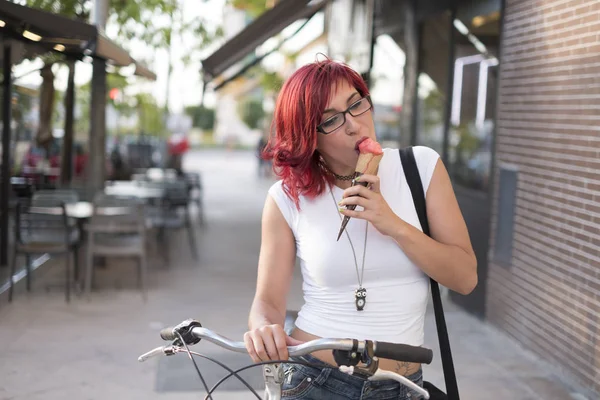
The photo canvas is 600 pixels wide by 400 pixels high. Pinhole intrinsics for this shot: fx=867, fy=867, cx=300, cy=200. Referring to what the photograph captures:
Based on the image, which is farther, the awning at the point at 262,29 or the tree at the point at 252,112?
the tree at the point at 252,112

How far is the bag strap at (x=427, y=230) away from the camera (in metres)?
2.31

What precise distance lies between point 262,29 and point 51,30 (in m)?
2.13

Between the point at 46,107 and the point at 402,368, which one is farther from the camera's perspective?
the point at 46,107

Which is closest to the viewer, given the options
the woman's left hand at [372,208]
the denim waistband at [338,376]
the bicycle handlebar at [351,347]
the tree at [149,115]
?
the bicycle handlebar at [351,347]

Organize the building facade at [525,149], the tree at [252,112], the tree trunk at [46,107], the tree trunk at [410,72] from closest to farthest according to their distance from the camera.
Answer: the building facade at [525,149]
the tree trunk at [46,107]
the tree trunk at [410,72]
the tree at [252,112]

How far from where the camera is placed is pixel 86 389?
233 inches

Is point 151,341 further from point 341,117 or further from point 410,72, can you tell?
point 410,72

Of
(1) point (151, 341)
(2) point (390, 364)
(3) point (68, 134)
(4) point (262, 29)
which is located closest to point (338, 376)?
(2) point (390, 364)

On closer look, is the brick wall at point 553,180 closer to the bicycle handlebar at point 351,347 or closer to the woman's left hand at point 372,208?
the woman's left hand at point 372,208

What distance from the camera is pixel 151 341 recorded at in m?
7.28

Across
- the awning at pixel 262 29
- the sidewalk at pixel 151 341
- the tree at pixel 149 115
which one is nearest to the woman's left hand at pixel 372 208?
the sidewalk at pixel 151 341

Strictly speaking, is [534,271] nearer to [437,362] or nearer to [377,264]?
[437,362]

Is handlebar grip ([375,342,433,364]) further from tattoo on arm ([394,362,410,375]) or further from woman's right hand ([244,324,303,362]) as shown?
tattoo on arm ([394,362,410,375])

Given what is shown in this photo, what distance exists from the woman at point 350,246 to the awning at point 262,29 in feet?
20.7
